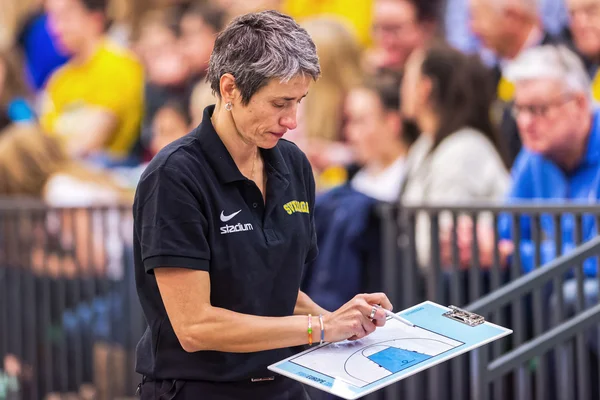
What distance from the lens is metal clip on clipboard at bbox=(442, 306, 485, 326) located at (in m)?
2.15

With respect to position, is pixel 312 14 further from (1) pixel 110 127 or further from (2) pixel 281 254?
(2) pixel 281 254

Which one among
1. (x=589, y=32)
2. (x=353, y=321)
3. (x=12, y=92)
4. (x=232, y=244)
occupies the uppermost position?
(x=12, y=92)

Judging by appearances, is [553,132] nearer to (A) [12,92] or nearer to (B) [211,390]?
(B) [211,390]

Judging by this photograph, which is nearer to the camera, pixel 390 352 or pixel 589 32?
pixel 390 352

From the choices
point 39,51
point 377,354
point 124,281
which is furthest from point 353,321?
point 39,51

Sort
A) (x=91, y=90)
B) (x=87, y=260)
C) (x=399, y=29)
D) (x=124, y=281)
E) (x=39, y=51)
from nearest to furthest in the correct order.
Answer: (x=124, y=281), (x=87, y=260), (x=399, y=29), (x=91, y=90), (x=39, y=51)

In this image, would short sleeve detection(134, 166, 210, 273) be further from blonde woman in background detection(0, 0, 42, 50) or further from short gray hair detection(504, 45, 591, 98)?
blonde woman in background detection(0, 0, 42, 50)

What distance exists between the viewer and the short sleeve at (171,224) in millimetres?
1907

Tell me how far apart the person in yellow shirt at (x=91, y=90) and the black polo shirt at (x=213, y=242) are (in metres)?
5.27

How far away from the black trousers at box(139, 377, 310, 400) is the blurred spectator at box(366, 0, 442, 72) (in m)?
4.00

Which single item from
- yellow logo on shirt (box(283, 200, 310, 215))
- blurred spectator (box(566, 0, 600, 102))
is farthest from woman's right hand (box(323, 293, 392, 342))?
blurred spectator (box(566, 0, 600, 102))

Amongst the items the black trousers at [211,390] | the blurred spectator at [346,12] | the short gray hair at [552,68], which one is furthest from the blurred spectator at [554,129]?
the black trousers at [211,390]

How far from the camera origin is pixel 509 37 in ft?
17.4

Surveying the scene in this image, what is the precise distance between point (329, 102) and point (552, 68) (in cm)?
161
